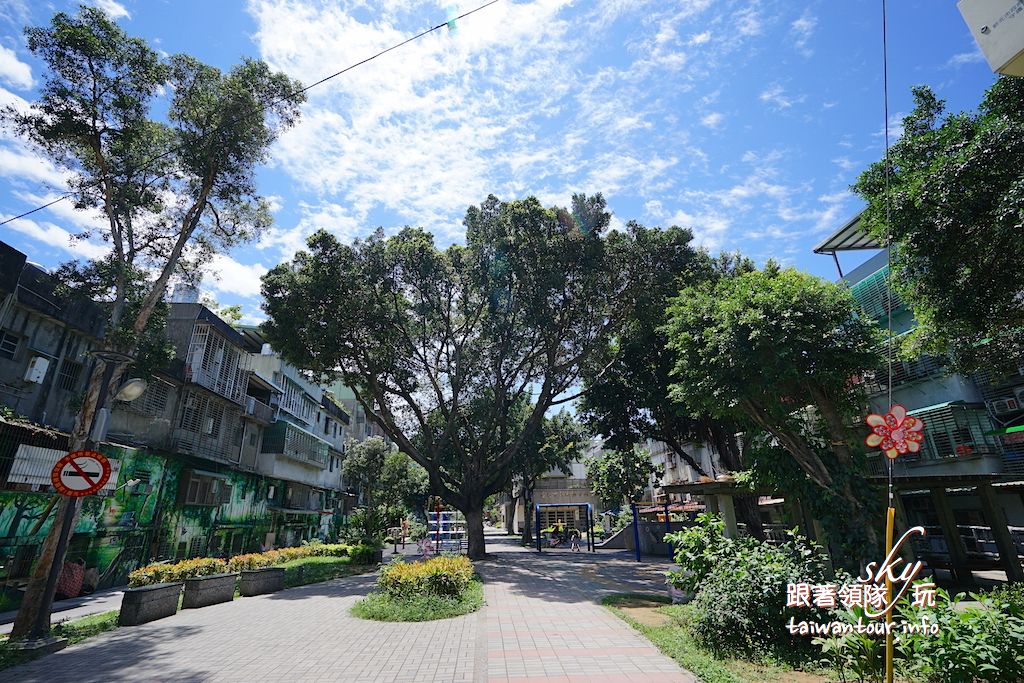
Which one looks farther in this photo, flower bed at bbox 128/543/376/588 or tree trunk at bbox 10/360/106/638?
flower bed at bbox 128/543/376/588

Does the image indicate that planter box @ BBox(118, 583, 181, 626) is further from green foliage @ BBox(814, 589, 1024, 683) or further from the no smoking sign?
green foliage @ BBox(814, 589, 1024, 683)

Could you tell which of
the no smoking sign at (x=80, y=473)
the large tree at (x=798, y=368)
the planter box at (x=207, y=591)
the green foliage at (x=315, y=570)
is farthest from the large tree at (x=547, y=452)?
the no smoking sign at (x=80, y=473)

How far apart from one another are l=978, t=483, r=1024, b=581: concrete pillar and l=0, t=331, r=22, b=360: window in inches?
984

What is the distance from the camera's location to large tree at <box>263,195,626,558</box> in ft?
64.1

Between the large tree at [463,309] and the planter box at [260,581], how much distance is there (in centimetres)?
731

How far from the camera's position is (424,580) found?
1162 cm

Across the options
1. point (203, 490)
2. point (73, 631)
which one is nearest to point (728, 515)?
point (73, 631)

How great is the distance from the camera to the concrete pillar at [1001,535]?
11852mm

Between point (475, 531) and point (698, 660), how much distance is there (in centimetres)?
1803

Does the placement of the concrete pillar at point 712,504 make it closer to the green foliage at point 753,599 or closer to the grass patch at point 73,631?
the green foliage at point 753,599

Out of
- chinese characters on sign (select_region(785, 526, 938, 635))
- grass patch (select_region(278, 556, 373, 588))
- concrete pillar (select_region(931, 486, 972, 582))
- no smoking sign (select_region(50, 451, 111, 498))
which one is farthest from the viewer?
grass patch (select_region(278, 556, 373, 588))

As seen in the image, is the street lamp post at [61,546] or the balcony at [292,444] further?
the balcony at [292,444]

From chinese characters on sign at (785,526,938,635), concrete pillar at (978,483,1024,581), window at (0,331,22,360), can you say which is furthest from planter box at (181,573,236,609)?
concrete pillar at (978,483,1024,581)

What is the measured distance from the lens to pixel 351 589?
49.5 ft
